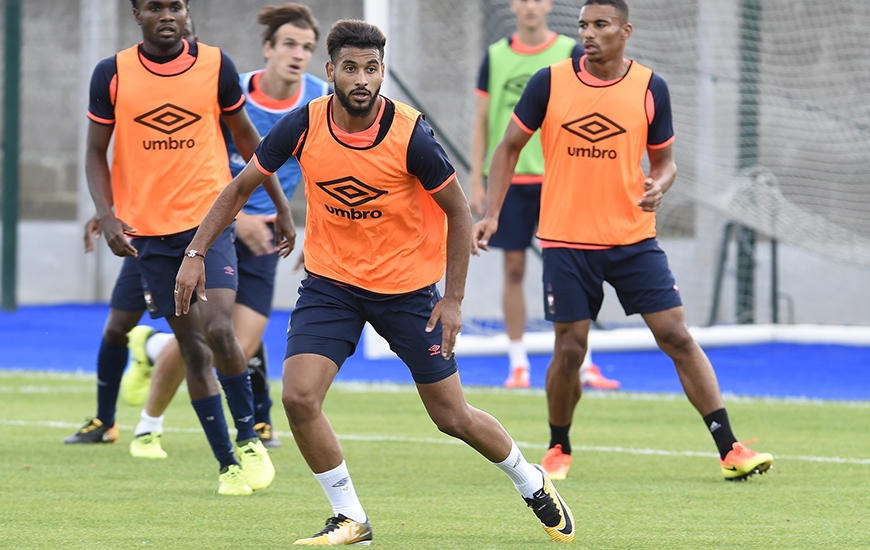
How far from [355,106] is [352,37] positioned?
23 centimetres

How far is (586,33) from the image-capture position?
20.3 feet

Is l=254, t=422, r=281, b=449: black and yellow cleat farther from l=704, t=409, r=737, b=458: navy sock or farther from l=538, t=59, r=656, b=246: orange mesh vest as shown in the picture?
l=704, t=409, r=737, b=458: navy sock

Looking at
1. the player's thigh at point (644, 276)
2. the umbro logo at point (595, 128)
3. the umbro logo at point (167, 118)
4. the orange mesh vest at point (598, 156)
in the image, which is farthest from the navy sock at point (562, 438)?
the umbro logo at point (167, 118)

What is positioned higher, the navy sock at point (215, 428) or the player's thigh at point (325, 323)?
the player's thigh at point (325, 323)

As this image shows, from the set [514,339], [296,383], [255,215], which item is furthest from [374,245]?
[514,339]

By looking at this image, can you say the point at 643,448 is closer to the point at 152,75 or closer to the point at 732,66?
the point at 152,75

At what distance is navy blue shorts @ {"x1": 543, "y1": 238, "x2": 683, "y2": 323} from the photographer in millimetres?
6246

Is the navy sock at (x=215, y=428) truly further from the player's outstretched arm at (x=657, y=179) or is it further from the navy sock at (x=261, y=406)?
the player's outstretched arm at (x=657, y=179)

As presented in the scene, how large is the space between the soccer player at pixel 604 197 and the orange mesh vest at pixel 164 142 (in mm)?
1353

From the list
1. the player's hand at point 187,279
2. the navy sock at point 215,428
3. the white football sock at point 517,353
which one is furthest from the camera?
the white football sock at point 517,353

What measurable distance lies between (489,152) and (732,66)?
137 inches

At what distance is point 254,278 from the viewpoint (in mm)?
7289

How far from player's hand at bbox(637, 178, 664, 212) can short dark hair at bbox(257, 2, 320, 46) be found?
2.29 m

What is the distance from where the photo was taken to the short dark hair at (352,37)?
4.60m
